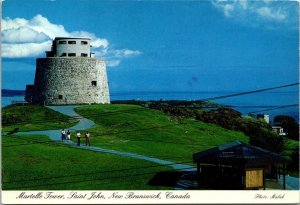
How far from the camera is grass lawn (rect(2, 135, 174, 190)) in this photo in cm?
2311

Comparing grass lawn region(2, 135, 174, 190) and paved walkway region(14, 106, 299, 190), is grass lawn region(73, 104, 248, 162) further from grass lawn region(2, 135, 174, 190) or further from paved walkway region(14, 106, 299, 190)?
grass lawn region(2, 135, 174, 190)

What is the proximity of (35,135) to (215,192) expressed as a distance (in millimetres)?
13062

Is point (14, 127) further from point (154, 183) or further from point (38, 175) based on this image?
point (154, 183)

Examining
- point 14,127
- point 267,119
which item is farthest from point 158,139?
point 14,127

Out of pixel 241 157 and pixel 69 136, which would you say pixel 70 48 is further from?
pixel 241 157

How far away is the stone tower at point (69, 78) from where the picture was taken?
3878 cm

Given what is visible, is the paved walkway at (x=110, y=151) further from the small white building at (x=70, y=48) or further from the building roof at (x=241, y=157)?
the small white building at (x=70, y=48)

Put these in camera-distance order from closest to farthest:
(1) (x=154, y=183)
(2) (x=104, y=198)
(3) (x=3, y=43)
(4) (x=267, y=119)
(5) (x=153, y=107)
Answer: (2) (x=104, y=198), (1) (x=154, y=183), (3) (x=3, y=43), (4) (x=267, y=119), (5) (x=153, y=107)

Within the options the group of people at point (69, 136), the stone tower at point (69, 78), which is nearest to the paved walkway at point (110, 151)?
the group of people at point (69, 136)

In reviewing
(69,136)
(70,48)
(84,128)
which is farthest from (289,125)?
(70,48)

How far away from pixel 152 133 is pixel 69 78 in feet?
30.4

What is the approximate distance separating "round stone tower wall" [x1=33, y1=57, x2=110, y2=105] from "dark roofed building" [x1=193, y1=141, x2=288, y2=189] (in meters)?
17.7

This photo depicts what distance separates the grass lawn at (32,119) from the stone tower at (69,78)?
132cm

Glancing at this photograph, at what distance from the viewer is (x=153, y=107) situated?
1423 inches
